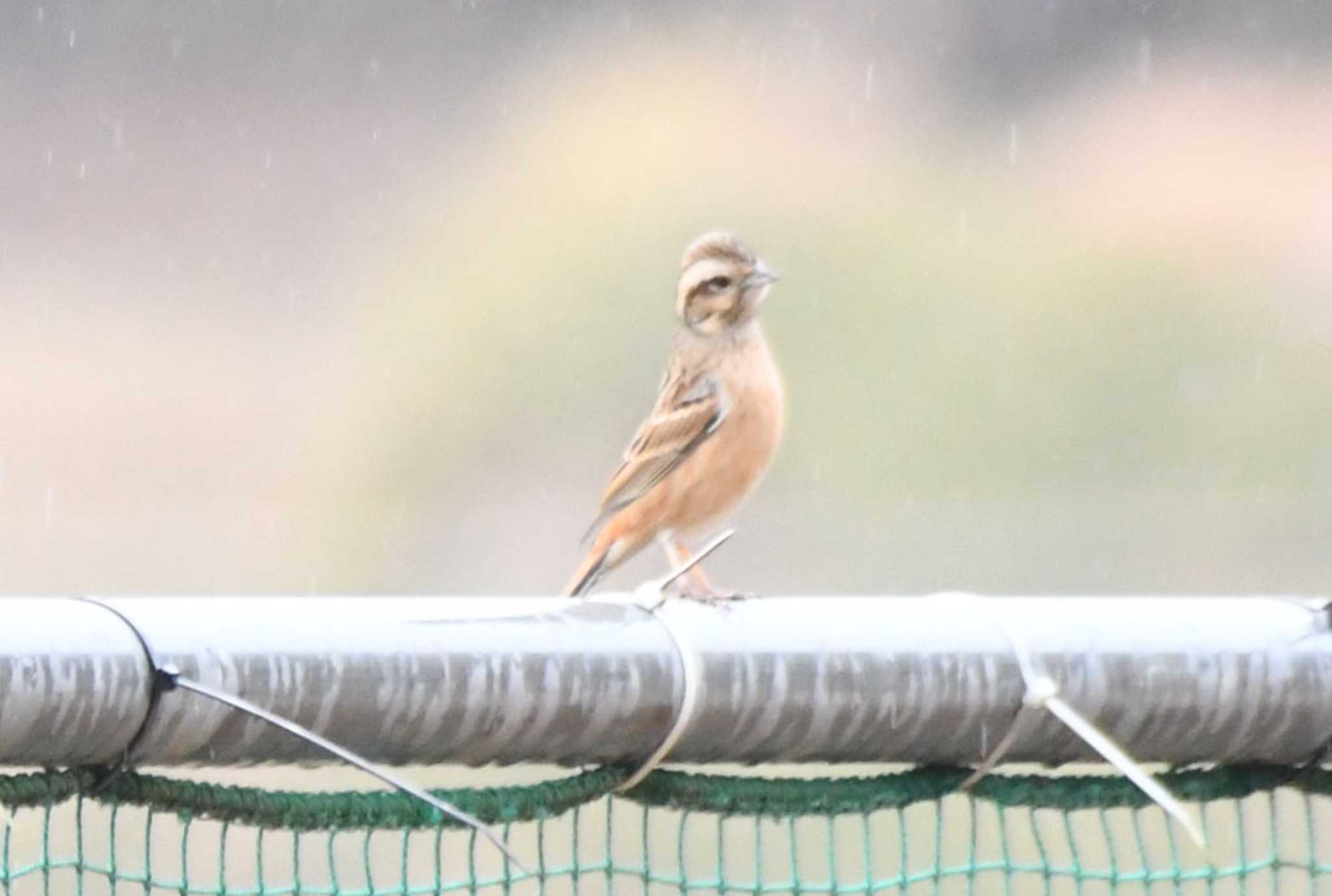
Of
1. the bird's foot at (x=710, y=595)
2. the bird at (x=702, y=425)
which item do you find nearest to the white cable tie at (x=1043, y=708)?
the bird's foot at (x=710, y=595)

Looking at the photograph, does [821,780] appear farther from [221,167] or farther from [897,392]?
[221,167]

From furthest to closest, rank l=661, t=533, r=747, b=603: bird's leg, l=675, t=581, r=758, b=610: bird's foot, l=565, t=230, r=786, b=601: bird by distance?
l=565, t=230, r=786, b=601: bird, l=661, t=533, r=747, b=603: bird's leg, l=675, t=581, r=758, b=610: bird's foot

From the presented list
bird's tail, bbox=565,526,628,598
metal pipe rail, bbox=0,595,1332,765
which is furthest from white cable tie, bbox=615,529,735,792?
bird's tail, bbox=565,526,628,598

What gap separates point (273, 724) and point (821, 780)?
571 millimetres

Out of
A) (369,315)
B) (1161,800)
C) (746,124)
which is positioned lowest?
(1161,800)

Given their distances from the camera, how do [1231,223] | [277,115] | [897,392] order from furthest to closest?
1. [277,115]
2. [1231,223]
3. [897,392]

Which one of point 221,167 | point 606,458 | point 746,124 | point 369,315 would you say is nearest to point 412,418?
point 606,458

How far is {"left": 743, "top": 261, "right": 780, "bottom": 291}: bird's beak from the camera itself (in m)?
6.10

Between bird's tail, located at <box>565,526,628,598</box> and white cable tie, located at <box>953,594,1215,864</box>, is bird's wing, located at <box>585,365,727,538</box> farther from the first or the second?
white cable tie, located at <box>953,594,1215,864</box>

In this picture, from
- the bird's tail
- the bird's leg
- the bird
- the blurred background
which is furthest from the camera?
the blurred background

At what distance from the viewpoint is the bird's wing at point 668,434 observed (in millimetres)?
5941

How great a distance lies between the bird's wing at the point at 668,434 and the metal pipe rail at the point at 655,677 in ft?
10.2

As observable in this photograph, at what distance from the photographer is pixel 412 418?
23578 millimetres

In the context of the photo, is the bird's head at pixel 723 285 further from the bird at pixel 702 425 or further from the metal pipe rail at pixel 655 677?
the metal pipe rail at pixel 655 677
